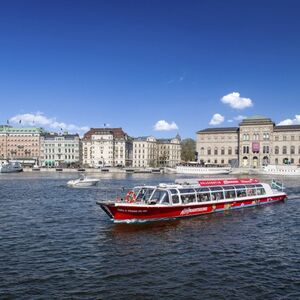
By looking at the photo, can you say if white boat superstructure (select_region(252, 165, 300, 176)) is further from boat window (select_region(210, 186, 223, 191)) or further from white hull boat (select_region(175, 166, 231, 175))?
boat window (select_region(210, 186, 223, 191))

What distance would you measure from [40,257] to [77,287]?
273 inches

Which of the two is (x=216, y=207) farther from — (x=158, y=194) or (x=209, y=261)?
(x=209, y=261)

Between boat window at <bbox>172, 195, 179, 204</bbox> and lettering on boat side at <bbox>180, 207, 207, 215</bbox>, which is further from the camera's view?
lettering on boat side at <bbox>180, 207, 207, 215</bbox>

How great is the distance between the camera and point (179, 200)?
4422cm

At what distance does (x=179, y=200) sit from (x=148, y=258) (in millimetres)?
16088

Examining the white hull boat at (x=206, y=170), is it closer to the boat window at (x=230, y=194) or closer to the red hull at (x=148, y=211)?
the boat window at (x=230, y=194)

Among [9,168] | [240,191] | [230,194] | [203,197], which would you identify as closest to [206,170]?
[9,168]

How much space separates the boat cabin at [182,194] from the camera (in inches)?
1700

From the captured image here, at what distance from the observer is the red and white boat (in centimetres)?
A: 4075

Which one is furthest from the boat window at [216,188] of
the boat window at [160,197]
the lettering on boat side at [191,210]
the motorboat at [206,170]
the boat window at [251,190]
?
the motorboat at [206,170]

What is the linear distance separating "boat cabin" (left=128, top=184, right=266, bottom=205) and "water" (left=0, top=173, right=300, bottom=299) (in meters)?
2.41

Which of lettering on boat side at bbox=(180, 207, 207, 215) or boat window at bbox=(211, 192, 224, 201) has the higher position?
boat window at bbox=(211, 192, 224, 201)

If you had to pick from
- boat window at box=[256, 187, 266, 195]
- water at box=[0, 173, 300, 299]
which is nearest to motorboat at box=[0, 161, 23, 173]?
water at box=[0, 173, 300, 299]

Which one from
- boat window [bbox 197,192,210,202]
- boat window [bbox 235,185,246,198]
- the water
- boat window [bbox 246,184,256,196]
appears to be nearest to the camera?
the water
